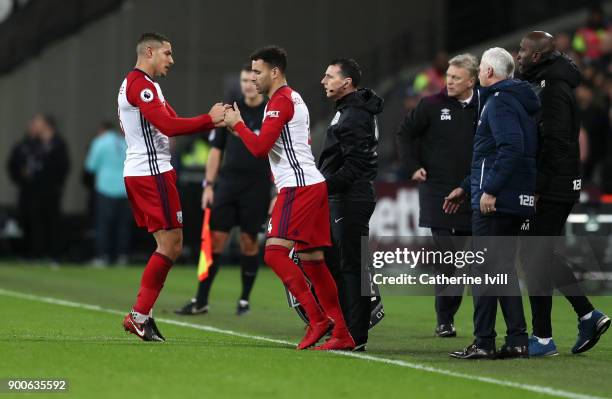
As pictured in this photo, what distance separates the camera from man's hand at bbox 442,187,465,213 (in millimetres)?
10133

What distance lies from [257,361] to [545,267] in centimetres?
234

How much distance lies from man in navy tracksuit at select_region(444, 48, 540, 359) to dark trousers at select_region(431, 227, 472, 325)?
6.02 ft

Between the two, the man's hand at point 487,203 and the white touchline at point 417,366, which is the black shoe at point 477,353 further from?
the man's hand at point 487,203

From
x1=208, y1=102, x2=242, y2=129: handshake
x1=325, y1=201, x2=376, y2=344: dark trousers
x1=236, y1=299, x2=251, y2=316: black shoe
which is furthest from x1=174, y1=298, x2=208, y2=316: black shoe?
x1=208, y1=102, x2=242, y2=129: handshake

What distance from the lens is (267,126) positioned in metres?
9.23

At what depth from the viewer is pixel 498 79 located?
30.5 feet

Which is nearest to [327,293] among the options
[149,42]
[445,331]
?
[445,331]

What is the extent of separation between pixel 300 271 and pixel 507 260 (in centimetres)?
143

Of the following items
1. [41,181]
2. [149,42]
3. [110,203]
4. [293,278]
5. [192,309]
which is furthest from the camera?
[41,181]

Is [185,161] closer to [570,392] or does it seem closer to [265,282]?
[265,282]

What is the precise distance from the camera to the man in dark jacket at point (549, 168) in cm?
977

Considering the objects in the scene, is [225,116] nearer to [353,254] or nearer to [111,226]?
[353,254]

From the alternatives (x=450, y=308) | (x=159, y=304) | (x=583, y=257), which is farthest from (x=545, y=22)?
(x=450, y=308)

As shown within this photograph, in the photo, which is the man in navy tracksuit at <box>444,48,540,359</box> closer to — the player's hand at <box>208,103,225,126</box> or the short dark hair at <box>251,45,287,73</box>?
the short dark hair at <box>251,45,287,73</box>
